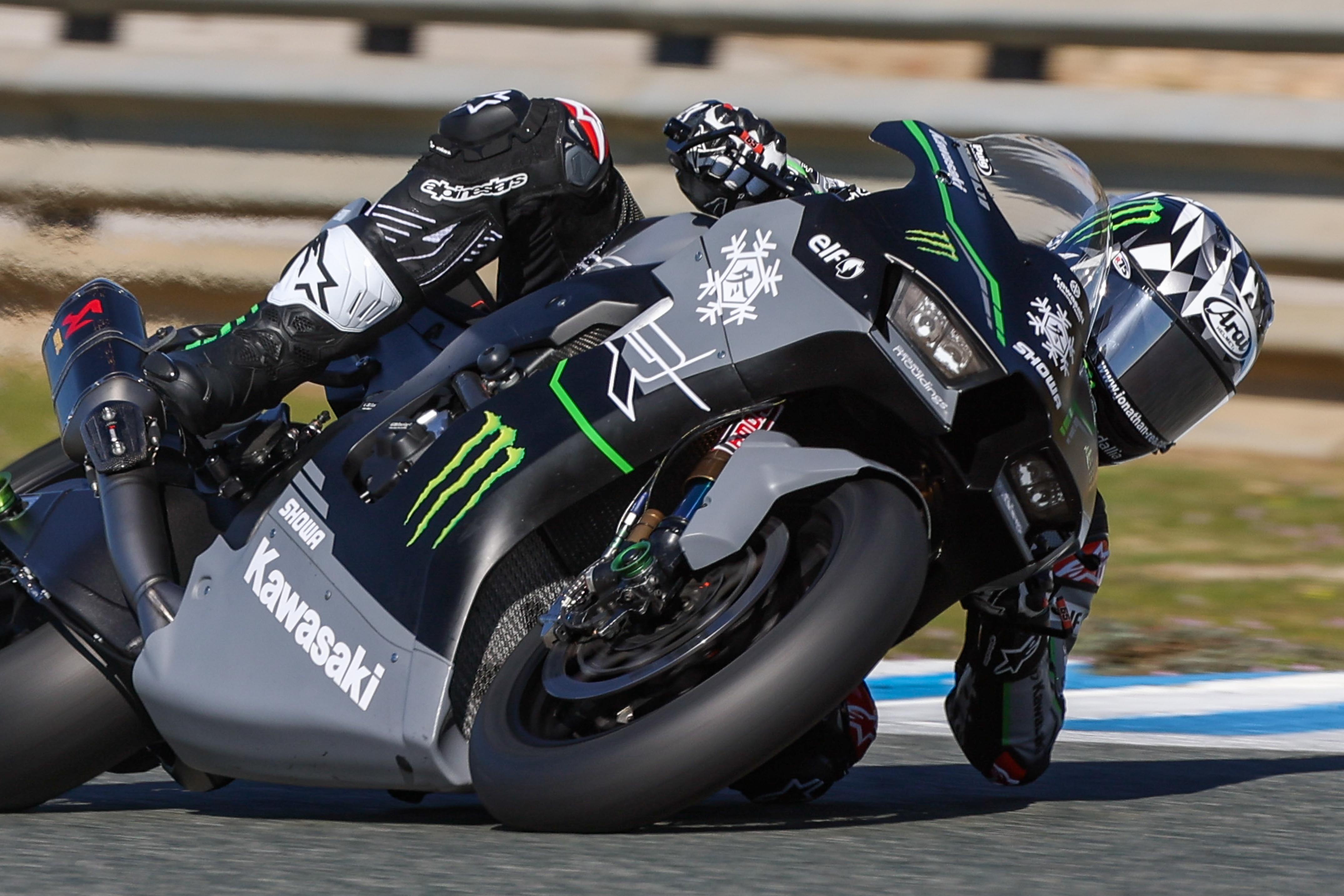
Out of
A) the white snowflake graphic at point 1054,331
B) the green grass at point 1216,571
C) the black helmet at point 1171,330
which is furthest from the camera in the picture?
the green grass at point 1216,571

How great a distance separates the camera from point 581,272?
2.88 metres

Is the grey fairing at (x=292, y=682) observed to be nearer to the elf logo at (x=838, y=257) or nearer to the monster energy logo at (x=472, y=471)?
the monster energy logo at (x=472, y=471)

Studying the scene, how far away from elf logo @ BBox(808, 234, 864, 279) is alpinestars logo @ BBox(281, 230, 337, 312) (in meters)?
0.74

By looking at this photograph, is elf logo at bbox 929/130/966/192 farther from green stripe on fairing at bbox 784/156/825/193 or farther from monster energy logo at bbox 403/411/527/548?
monster energy logo at bbox 403/411/527/548

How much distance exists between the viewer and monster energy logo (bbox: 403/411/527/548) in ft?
8.46

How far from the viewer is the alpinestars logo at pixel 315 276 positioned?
113 inches

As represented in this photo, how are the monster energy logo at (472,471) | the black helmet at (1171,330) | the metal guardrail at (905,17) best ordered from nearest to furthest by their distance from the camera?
the monster energy logo at (472,471)
the black helmet at (1171,330)
the metal guardrail at (905,17)

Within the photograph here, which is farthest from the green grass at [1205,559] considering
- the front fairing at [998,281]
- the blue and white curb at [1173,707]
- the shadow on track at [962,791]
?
the front fairing at [998,281]

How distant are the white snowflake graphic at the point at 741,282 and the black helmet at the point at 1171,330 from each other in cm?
59

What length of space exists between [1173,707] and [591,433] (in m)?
2.03

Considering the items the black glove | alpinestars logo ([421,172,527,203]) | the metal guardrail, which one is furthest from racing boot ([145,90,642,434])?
the metal guardrail

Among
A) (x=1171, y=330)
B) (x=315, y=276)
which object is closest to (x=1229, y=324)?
(x=1171, y=330)

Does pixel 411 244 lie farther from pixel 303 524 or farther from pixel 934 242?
pixel 934 242

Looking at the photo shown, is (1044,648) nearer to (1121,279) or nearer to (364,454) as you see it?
(1121,279)
